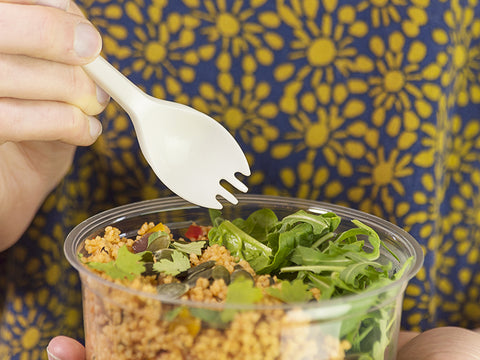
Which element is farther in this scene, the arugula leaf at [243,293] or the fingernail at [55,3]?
the fingernail at [55,3]

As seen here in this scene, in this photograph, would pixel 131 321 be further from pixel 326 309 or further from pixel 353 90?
pixel 353 90

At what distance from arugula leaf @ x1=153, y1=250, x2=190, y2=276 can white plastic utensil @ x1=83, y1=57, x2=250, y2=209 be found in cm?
13

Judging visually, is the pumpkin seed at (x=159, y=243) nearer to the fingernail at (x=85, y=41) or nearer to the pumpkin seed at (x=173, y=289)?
the pumpkin seed at (x=173, y=289)

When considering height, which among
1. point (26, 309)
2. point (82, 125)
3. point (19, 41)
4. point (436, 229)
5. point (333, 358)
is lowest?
point (26, 309)

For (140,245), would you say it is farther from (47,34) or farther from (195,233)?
(47,34)

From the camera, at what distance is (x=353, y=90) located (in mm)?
938

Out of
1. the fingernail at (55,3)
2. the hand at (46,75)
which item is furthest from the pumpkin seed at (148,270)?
the fingernail at (55,3)

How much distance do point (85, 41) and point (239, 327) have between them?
37cm

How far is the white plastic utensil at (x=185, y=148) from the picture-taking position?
0.73m

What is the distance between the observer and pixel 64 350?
0.69 m

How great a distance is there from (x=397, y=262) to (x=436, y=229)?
0.31 m

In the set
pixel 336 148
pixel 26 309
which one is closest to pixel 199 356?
pixel 336 148

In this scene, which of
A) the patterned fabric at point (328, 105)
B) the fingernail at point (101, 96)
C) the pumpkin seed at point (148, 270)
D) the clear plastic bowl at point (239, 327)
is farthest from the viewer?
the patterned fabric at point (328, 105)

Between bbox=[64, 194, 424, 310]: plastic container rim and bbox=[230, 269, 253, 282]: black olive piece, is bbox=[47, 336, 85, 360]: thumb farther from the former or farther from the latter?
bbox=[230, 269, 253, 282]: black olive piece
